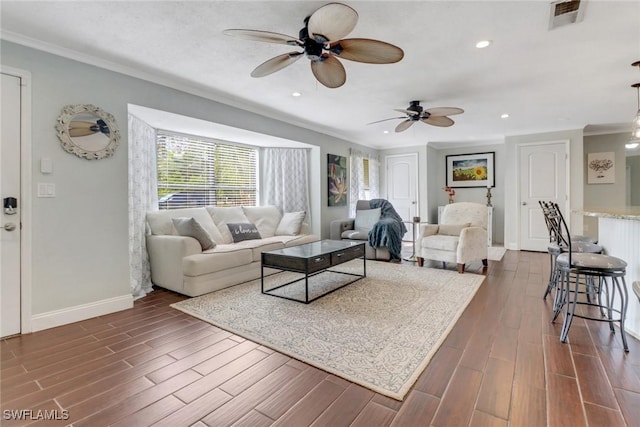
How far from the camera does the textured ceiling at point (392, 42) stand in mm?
2070

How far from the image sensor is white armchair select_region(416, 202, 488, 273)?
4.18 meters

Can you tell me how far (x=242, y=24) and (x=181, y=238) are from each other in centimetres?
225

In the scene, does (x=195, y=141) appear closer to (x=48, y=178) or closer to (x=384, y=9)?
(x=48, y=178)

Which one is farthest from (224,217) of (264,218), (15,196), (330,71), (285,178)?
(330,71)

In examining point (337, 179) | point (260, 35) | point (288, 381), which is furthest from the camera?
point (337, 179)

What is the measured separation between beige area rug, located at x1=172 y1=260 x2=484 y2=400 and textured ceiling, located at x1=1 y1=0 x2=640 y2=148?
230cm

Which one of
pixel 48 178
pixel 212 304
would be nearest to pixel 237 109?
pixel 48 178

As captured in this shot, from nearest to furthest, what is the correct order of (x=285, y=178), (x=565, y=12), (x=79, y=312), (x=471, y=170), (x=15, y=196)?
(x=565, y=12), (x=15, y=196), (x=79, y=312), (x=285, y=178), (x=471, y=170)

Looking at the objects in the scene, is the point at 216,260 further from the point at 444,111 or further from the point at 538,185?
the point at 538,185

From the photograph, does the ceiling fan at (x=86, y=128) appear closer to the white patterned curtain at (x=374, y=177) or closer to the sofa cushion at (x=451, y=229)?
the sofa cushion at (x=451, y=229)

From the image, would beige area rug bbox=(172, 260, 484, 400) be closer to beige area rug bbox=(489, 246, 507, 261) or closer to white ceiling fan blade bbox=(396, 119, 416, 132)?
beige area rug bbox=(489, 246, 507, 261)

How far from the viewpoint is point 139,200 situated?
3.54 m

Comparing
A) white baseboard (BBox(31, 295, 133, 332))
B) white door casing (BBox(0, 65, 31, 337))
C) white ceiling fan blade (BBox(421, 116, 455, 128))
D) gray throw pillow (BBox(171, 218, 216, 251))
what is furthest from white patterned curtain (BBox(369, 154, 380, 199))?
A: white door casing (BBox(0, 65, 31, 337))

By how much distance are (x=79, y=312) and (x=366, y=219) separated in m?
4.21
